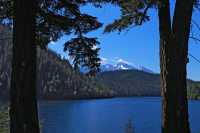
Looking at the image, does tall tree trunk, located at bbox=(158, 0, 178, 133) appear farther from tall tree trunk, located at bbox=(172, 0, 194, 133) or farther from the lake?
the lake

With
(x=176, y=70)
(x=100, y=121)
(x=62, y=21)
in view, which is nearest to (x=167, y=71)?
(x=176, y=70)

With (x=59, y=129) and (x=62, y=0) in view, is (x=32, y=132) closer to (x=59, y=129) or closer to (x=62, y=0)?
(x=62, y=0)

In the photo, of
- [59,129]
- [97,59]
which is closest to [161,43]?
[97,59]

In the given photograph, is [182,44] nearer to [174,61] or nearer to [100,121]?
A: [174,61]

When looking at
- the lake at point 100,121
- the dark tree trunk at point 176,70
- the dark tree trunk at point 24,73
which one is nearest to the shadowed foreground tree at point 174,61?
the dark tree trunk at point 176,70

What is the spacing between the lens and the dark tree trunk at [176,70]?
572 centimetres

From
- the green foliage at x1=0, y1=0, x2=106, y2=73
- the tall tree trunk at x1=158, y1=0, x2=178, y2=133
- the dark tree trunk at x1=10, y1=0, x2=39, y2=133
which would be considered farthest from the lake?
the dark tree trunk at x1=10, y1=0, x2=39, y2=133

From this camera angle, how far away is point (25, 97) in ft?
17.3

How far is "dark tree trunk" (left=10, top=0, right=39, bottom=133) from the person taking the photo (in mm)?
5227

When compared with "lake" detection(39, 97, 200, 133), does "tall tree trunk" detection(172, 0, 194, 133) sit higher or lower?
Answer: higher

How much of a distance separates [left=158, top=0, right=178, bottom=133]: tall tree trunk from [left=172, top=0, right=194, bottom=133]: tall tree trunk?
7 centimetres

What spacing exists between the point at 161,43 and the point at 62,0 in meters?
1.77

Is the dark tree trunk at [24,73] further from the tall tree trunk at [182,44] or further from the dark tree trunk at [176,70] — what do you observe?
the tall tree trunk at [182,44]

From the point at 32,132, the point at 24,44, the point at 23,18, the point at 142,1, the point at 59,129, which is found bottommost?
the point at 59,129
